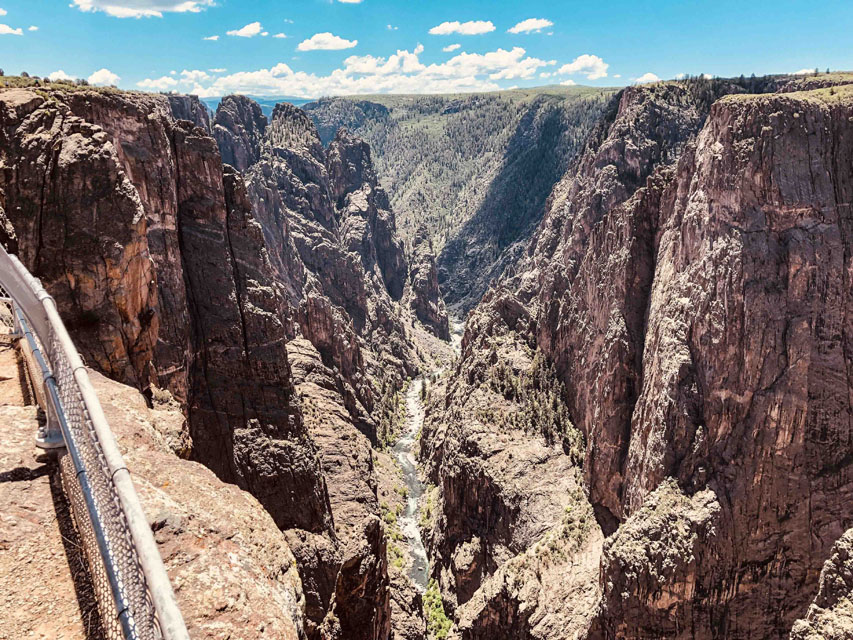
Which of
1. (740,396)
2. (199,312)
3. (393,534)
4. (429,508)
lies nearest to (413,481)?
(429,508)

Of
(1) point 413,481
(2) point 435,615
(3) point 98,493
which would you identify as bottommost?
(2) point 435,615

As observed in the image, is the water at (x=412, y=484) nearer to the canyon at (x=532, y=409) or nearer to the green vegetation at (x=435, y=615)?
the canyon at (x=532, y=409)

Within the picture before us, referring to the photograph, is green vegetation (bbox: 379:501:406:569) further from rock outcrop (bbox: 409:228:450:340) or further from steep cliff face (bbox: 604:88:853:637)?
rock outcrop (bbox: 409:228:450:340)

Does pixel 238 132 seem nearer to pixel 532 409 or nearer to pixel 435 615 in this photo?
pixel 532 409

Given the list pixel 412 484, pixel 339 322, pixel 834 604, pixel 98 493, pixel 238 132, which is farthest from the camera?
pixel 238 132

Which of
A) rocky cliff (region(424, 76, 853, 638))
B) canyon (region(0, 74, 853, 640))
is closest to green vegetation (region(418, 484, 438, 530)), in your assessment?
canyon (region(0, 74, 853, 640))

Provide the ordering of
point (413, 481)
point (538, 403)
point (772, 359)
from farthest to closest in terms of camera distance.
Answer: point (413, 481) → point (538, 403) → point (772, 359)

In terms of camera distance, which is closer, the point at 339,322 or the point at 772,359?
the point at 772,359
